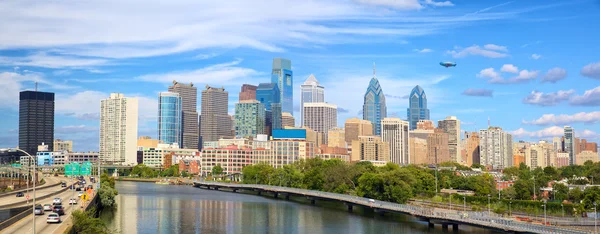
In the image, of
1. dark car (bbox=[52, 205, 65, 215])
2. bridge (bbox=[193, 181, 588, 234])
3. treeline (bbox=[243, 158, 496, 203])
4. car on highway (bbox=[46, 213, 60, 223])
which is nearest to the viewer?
car on highway (bbox=[46, 213, 60, 223])

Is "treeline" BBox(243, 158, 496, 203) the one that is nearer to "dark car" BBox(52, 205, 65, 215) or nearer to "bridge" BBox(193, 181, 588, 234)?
"bridge" BBox(193, 181, 588, 234)

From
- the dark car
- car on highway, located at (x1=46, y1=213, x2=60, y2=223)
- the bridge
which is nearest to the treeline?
the bridge

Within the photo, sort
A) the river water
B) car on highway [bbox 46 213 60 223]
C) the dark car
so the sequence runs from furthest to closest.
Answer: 1. the river water
2. the dark car
3. car on highway [bbox 46 213 60 223]

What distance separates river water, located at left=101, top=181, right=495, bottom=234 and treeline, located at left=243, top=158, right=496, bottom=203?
5.58 m

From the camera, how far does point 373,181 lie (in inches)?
4830

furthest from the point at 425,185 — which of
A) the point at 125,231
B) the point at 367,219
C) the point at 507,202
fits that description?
the point at 125,231

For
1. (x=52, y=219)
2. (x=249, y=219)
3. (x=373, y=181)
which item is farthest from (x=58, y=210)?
(x=373, y=181)

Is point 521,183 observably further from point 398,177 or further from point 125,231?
point 125,231

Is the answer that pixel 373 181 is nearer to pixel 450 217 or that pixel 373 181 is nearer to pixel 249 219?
pixel 249 219

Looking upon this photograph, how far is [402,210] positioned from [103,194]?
5135 cm

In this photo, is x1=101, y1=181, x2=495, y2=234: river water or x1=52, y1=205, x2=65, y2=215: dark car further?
x1=101, y1=181, x2=495, y2=234: river water

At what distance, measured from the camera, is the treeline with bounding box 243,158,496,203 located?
119125 millimetres

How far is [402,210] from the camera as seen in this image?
99.2 m

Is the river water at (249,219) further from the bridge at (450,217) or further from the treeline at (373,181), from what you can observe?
the treeline at (373,181)
